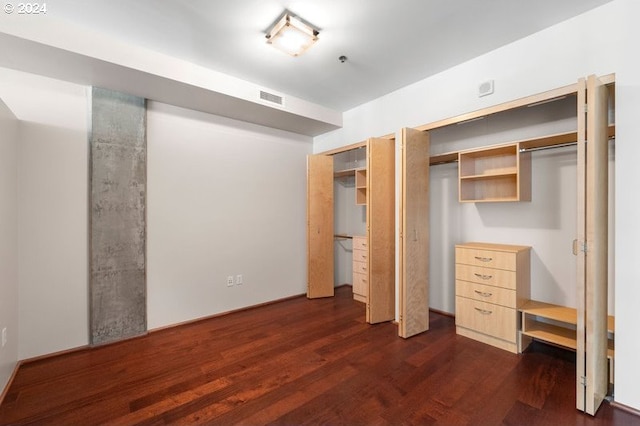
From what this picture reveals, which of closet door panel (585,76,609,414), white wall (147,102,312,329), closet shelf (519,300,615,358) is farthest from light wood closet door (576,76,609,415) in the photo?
white wall (147,102,312,329)

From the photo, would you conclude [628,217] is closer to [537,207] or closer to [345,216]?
[537,207]

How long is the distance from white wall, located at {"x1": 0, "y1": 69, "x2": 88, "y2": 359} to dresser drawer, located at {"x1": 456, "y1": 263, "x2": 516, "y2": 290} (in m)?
3.89

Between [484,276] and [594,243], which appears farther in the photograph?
[484,276]

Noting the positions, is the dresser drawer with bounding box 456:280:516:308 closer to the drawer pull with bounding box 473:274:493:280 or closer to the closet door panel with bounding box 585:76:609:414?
the drawer pull with bounding box 473:274:493:280

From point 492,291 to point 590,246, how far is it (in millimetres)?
1092

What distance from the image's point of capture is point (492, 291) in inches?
107

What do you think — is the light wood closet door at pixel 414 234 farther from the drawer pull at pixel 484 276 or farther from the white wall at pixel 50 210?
the white wall at pixel 50 210

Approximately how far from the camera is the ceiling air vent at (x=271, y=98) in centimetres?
337

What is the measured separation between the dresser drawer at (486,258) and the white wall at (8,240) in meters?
3.99

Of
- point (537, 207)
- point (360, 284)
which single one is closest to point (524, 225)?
point (537, 207)

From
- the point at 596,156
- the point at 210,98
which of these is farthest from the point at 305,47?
the point at 596,156

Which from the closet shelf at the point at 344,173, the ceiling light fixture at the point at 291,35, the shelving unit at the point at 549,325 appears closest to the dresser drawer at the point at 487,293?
the shelving unit at the point at 549,325

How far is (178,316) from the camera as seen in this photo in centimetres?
332

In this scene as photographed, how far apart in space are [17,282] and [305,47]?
129 inches
